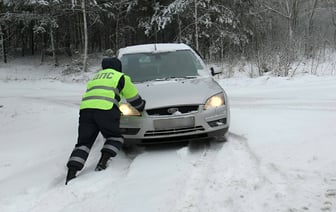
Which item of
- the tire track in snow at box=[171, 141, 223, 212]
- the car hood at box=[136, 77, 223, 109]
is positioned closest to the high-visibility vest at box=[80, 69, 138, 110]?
the car hood at box=[136, 77, 223, 109]

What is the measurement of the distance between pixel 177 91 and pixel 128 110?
0.78 metres

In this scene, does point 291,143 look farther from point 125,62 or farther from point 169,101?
point 125,62

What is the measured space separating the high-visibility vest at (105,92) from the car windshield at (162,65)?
128 centimetres

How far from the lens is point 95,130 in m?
5.09

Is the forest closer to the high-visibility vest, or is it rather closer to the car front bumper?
the car front bumper

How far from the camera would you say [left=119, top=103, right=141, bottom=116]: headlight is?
549 centimetres

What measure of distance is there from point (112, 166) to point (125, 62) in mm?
2376

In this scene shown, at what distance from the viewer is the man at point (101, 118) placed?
196 inches

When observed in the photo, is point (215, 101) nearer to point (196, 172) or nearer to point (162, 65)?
point (196, 172)

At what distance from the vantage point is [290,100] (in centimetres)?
956

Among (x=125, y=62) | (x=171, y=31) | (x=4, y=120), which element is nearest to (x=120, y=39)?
(x=171, y=31)

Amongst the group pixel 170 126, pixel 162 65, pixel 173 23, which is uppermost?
pixel 173 23

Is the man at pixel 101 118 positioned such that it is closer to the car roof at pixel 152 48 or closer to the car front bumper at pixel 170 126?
the car front bumper at pixel 170 126

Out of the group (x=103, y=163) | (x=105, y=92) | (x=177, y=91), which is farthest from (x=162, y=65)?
(x=103, y=163)
